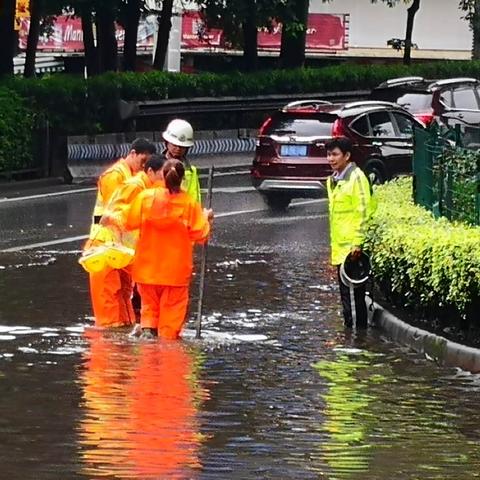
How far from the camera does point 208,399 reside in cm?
991

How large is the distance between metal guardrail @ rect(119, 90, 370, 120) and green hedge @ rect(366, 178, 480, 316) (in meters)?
15.4

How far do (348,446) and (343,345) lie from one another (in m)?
3.92

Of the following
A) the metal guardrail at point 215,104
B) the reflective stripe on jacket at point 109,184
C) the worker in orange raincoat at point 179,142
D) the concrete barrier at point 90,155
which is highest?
the worker in orange raincoat at point 179,142

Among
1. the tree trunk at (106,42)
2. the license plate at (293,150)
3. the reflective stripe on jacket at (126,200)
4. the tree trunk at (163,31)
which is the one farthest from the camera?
the tree trunk at (163,31)

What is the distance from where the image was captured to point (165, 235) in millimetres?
12062

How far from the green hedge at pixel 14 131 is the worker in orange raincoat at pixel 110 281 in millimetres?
13609

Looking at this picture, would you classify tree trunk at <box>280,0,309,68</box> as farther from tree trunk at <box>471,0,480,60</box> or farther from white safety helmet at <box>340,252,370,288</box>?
white safety helmet at <box>340,252,370,288</box>

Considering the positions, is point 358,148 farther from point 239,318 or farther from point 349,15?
point 349,15

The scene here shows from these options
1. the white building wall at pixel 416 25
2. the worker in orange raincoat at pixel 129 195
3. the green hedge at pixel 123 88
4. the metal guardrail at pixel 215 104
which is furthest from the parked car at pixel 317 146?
the white building wall at pixel 416 25

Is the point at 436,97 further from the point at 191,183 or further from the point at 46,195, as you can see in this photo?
the point at 191,183

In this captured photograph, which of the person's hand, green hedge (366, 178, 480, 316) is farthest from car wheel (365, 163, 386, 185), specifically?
the person's hand

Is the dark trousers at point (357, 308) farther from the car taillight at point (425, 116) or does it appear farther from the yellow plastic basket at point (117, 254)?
the car taillight at point (425, 116)

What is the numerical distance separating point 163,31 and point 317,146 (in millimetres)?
14122

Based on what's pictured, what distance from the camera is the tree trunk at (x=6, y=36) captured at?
102 feet
